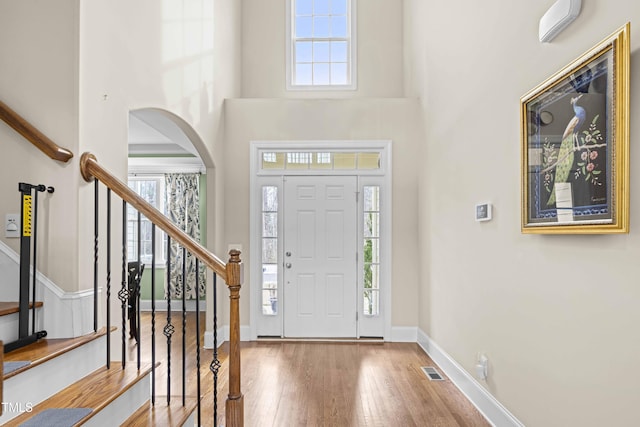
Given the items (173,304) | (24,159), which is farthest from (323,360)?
(173,304)

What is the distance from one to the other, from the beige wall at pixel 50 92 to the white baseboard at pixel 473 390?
260 cm

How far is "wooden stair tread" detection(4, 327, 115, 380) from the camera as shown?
1.79 metres

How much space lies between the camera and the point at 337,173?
4.88m

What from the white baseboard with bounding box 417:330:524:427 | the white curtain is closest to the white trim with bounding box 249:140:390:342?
the white baseboard with bounding box 417:330:524:427

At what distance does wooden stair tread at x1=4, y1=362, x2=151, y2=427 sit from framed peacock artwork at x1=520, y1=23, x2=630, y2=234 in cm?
215

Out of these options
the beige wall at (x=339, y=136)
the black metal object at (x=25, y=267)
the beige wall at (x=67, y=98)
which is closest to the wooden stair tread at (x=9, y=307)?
the black metal object at (x=25, y=267)

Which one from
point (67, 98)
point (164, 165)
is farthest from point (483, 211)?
point (164, 165)

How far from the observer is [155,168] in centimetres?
691

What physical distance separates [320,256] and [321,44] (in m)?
3.03

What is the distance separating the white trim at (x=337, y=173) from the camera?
15.8 ft

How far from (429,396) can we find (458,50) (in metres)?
2.78

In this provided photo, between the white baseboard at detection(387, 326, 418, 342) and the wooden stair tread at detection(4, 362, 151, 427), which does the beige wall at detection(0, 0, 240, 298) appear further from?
the white baseboard at detection(387, 326, 418, 342)

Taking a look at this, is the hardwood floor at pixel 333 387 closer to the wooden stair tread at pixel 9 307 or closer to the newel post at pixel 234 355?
the newel post at pixel 234 355

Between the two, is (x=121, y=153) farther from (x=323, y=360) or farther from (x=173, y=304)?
(x=173, y=304)
